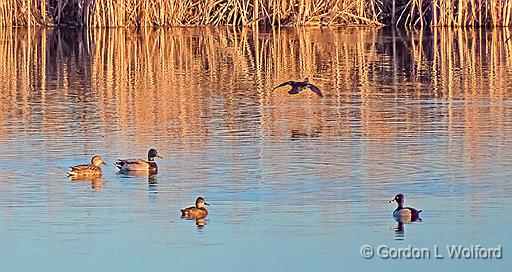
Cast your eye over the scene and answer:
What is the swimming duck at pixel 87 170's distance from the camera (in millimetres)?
11203

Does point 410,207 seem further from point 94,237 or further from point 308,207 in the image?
point 94,237

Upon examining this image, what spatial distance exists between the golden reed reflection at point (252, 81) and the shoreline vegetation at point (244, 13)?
841 millimetres

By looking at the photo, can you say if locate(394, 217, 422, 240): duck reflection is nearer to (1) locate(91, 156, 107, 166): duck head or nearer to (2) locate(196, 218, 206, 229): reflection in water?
(2) locate(196, 218, 206, 229): reflection in water

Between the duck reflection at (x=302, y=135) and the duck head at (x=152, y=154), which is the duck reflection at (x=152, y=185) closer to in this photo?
the duck head at (x=152, y=154)

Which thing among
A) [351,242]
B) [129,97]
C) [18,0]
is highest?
[18,0]

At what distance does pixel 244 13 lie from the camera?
31.6 metres

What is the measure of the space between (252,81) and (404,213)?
984 centimetres

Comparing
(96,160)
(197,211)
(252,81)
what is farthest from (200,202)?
(252,81)

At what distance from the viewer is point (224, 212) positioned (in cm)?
988

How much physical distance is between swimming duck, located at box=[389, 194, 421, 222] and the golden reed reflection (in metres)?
3.45

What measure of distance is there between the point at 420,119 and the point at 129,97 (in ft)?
13.7

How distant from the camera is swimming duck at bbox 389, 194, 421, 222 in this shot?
372 inches

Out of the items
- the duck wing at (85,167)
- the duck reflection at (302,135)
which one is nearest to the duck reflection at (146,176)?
the duck wing at (85,167)

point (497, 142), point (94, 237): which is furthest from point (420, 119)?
point (94, 237)
